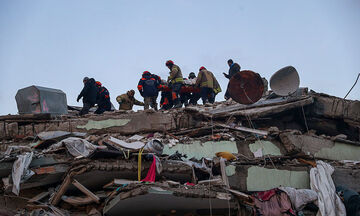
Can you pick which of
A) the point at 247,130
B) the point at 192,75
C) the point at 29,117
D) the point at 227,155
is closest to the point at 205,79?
the point at 192,75

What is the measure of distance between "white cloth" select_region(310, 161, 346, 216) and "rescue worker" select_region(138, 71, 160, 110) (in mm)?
6130

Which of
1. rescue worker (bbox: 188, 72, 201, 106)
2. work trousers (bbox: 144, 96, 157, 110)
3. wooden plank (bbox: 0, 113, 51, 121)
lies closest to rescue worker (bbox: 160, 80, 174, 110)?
work trousers (bbox: 144, 96, 157, 110)

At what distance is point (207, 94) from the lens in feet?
40.3

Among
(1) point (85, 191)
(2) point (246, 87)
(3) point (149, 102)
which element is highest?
(2) point (246, 87)

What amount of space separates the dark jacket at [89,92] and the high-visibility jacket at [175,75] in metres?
2.54

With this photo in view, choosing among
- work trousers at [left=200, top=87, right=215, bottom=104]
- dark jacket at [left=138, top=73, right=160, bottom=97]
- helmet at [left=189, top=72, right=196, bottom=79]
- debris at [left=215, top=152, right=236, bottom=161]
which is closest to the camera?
debris at [left=215, top=152, right=236, bottom=161]

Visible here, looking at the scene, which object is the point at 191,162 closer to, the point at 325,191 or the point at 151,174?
the point at 151,174

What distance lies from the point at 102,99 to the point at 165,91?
2.18 m

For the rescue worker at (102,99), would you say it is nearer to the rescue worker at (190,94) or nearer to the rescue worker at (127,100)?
the rescue worker at (127,100)

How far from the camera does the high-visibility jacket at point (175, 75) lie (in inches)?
463

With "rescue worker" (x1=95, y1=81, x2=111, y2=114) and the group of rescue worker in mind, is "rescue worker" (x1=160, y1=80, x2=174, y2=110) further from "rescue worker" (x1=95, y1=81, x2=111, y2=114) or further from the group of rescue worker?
"rescue worker" (x1=95, y1=81, x2=111, y2=114)

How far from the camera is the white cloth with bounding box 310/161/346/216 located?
6133mm

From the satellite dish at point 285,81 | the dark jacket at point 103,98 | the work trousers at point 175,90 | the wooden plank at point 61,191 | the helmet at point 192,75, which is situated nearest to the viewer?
the wooden plank at point 61,191

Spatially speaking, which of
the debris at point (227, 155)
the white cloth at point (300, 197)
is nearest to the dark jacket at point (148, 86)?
the debris at point (227, 155)
